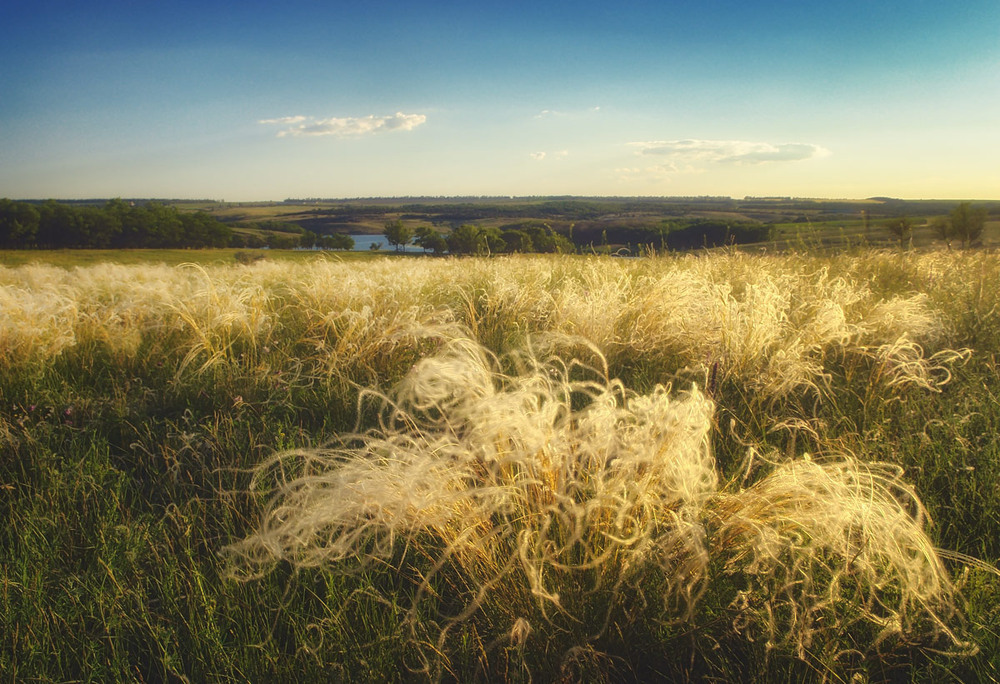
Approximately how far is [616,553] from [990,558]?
4.17 feet

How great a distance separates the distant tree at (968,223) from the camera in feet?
31.8

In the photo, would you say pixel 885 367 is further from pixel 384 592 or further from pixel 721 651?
pixel 384 592

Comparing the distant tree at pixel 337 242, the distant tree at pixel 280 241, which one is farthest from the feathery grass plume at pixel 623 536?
the distant tree at pixel 280 241

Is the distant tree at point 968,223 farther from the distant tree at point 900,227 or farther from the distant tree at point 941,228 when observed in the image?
the distant tree at point 900,227

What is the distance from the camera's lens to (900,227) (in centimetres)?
872

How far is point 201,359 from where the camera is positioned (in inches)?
144

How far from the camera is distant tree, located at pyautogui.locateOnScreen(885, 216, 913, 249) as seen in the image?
8320 mm

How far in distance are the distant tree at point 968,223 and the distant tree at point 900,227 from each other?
172 cm

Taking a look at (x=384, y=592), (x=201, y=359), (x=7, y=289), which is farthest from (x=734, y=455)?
(x=7, y=289)

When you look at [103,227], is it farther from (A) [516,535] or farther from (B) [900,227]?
(A) [516,535]

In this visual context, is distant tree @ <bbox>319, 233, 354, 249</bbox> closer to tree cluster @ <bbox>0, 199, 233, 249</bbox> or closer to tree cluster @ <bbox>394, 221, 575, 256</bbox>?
tree cluster @ <bbox>0, 199, 233, 249</bbox>

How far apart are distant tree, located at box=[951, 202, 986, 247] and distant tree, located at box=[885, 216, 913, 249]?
5.64ft

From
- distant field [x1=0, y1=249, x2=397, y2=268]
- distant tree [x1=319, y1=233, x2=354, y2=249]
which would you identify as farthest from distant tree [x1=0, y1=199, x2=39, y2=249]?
distant tree [x1=319, y1=233, x2=354, y2=249]

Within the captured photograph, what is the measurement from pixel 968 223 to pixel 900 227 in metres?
2.64
